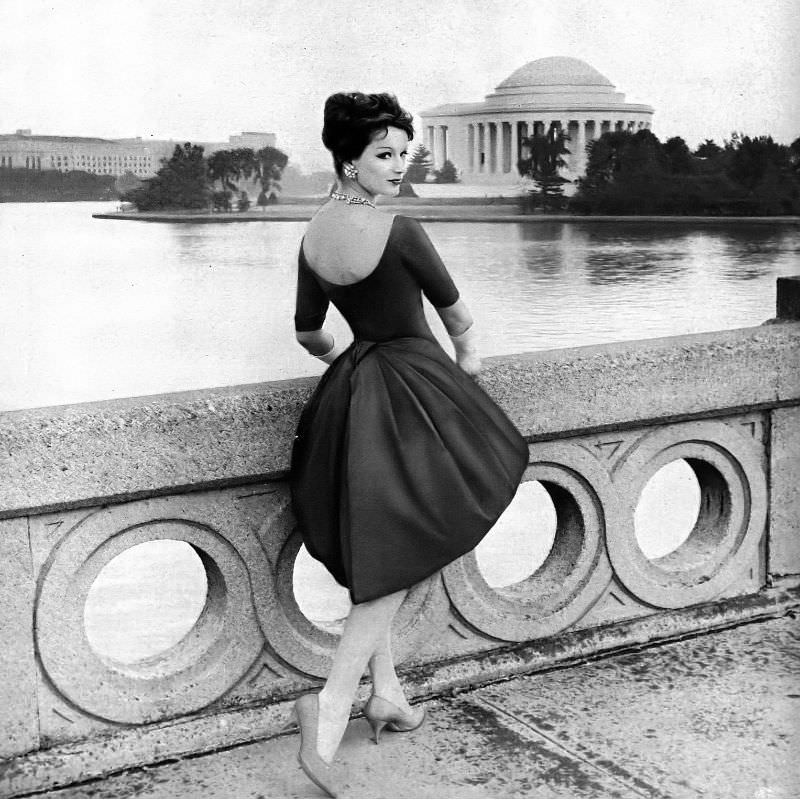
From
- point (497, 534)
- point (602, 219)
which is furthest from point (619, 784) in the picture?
point (602, 219)

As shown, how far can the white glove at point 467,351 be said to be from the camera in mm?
2857

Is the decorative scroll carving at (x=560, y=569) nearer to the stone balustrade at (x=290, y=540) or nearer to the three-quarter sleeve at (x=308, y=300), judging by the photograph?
the stone balustrade at (x=290, y=540)

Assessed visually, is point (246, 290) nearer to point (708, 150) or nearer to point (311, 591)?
point (311, 591)

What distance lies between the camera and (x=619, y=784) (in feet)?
9.14

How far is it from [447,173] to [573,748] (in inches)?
476

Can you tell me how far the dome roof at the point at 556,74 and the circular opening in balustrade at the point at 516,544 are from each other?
8206 mm

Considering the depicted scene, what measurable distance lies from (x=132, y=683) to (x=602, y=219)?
612 inches

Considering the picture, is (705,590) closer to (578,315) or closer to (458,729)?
(458,729)

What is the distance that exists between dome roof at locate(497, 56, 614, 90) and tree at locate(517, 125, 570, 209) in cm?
284

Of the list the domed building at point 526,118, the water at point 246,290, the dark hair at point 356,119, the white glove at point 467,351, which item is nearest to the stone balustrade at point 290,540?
the white glove at point 467,351

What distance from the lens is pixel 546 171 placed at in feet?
56.4

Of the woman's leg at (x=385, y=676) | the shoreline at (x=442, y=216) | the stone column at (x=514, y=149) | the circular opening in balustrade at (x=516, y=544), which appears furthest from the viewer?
the stone column at (x=514, y=149)

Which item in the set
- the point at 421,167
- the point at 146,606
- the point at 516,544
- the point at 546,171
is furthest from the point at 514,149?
the point at 146,606

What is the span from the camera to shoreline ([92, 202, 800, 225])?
1008 cm
